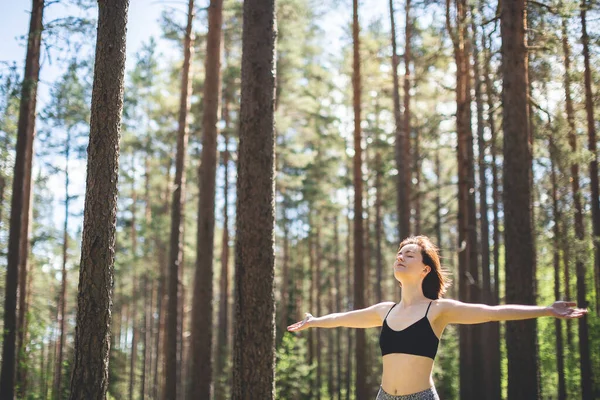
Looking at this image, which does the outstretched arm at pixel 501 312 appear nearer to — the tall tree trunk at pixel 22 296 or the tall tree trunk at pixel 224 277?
the tall tree trunk at pixel 22 296

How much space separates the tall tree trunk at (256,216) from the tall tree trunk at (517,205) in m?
4.09

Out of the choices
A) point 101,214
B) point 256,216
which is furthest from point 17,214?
point 256,216

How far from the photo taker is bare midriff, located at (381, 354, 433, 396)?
4.14 meters

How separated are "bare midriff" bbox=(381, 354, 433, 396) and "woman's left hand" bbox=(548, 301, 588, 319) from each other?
93 cm

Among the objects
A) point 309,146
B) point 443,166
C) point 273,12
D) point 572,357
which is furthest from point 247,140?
point 443,166

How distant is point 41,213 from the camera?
1559 inches

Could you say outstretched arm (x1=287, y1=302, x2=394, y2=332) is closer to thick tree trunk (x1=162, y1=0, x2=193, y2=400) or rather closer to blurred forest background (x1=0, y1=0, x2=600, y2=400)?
blurred forest background (x1=0, y1=0, x2=600, y2=400)

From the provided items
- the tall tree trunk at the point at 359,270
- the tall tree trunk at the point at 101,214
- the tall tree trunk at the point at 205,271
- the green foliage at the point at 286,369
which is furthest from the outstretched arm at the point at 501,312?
the tall tree trunk at the point at 359,270

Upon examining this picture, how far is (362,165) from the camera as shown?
21.7m

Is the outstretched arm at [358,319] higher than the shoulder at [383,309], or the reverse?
the shoulder at [383,309]

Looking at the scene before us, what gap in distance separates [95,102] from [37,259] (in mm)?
30665

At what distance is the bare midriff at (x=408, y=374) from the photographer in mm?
4137

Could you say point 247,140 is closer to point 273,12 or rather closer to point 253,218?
point 253,218

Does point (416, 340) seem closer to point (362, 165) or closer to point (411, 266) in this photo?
point (411, 266)
